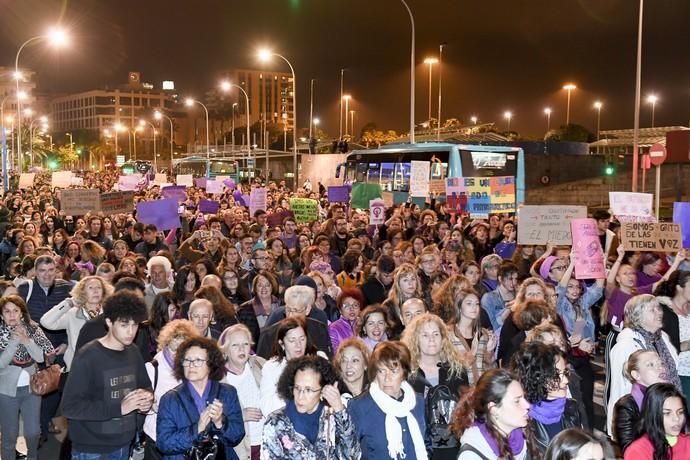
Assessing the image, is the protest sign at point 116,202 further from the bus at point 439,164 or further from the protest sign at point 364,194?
the bus at point 439,164

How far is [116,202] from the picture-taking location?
50.1ft

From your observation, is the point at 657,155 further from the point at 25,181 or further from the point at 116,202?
the point at 25,181

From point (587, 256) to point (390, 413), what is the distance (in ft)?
15.2

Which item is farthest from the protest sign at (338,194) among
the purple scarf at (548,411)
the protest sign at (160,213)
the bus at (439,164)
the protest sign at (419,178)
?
the purple scarf at (548,411)

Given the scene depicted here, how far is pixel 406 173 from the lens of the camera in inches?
1070

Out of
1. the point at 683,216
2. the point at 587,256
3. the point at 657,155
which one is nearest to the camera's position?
the point at 587,256

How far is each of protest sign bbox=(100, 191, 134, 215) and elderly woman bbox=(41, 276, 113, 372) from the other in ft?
27.8

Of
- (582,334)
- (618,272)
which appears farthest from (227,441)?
(618,272)

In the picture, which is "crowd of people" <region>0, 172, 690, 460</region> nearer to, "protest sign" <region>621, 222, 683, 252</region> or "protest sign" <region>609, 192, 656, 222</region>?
"protest sign" <region>621, 222, 683, 252</region>

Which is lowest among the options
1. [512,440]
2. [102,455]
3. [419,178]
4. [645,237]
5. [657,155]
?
[102,455]

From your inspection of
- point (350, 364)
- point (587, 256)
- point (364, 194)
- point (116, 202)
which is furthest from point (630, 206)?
point (116, 202)

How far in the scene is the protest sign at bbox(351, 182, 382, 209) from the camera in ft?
61.6

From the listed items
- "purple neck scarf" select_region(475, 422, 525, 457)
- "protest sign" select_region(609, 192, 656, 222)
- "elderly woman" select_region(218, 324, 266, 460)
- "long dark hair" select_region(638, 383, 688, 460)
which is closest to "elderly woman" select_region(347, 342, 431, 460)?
"purple neck scarf" select_region(475, 422, 525, 457)

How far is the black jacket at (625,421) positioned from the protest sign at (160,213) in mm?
10023
